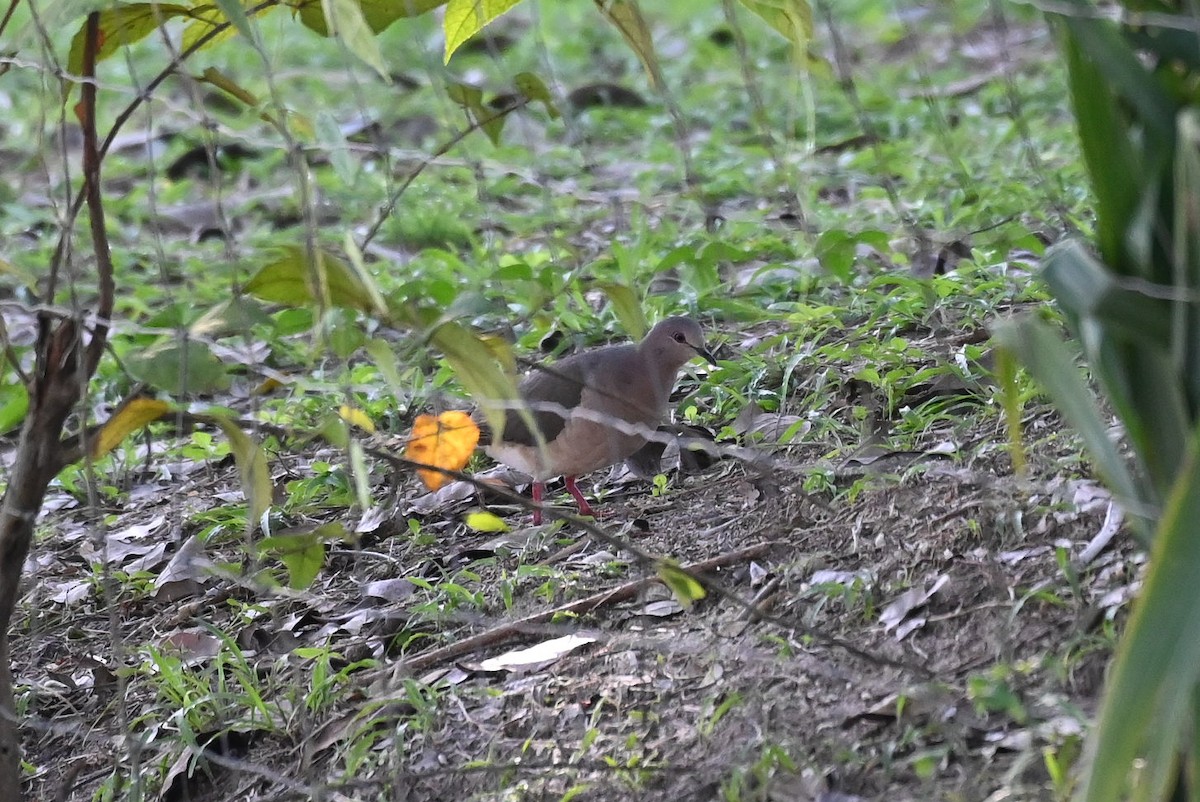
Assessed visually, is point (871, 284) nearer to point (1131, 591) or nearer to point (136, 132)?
point (1131, 591)

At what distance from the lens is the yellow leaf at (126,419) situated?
6.98 feet

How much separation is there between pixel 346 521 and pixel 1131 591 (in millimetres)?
1998

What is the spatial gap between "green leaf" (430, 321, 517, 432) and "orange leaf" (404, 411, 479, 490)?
0.54 meters

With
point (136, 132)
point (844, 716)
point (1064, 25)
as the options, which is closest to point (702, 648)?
point (844, 716)

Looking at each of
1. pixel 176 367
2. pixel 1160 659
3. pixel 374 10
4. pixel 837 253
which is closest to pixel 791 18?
pixel 374 10

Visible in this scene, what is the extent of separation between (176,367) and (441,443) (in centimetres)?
69

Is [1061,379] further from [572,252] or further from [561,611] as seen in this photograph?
[572,252]

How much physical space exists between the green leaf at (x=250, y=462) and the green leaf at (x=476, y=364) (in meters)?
0.38

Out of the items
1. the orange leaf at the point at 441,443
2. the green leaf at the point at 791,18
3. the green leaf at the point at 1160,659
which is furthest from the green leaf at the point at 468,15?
the green leaf at the point at 1160,659

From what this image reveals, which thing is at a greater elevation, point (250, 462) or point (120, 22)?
point (120, 22)

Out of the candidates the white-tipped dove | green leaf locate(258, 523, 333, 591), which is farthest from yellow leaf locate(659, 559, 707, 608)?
the white-tipped dove

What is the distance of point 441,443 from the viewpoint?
2648 mm

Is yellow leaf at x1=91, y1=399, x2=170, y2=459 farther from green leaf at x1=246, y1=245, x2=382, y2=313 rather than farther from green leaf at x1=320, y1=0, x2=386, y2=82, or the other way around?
green leaf at x1=320, y1=0, x2=386, y2=82

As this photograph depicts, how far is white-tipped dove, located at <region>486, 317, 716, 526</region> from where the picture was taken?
3432 millimetres
